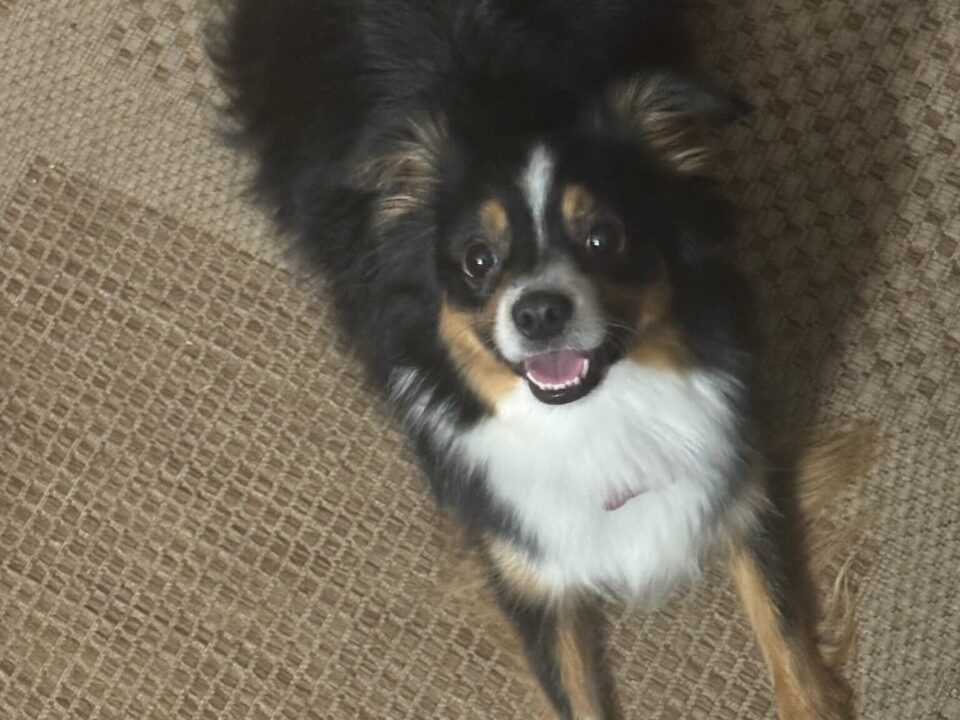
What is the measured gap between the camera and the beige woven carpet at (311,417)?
6.85 feet

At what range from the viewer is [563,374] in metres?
1.60

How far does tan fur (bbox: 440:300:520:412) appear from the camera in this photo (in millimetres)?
1599

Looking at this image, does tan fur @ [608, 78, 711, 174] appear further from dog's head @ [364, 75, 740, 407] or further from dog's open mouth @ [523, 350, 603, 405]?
dog's open mouth @ [523, 350, 603, 405]

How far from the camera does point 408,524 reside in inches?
86.5

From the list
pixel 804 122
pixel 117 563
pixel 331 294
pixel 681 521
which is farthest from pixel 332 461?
pixel 804 122

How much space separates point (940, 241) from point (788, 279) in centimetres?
32

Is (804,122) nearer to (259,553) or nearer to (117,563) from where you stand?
(259,553)

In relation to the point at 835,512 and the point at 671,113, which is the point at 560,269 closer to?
the point at 671,113

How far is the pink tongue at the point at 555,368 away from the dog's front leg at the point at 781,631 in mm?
584

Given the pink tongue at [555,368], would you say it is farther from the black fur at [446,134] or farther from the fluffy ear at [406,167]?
the fluffy ear at [406,167]

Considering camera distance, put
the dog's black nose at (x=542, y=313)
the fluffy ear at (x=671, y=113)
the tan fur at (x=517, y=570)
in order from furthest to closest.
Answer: the tan fur at (x=517, y=570) → the fluffy ear at (x=671, y=113) → the dog's black nose at (x=542, y=313)

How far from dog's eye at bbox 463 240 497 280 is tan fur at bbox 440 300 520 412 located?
0.06 m

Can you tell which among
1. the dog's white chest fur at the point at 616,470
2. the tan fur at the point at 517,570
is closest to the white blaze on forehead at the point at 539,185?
the dog's white chest fur at the point at 616,470

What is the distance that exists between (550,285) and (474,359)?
0.20 m
